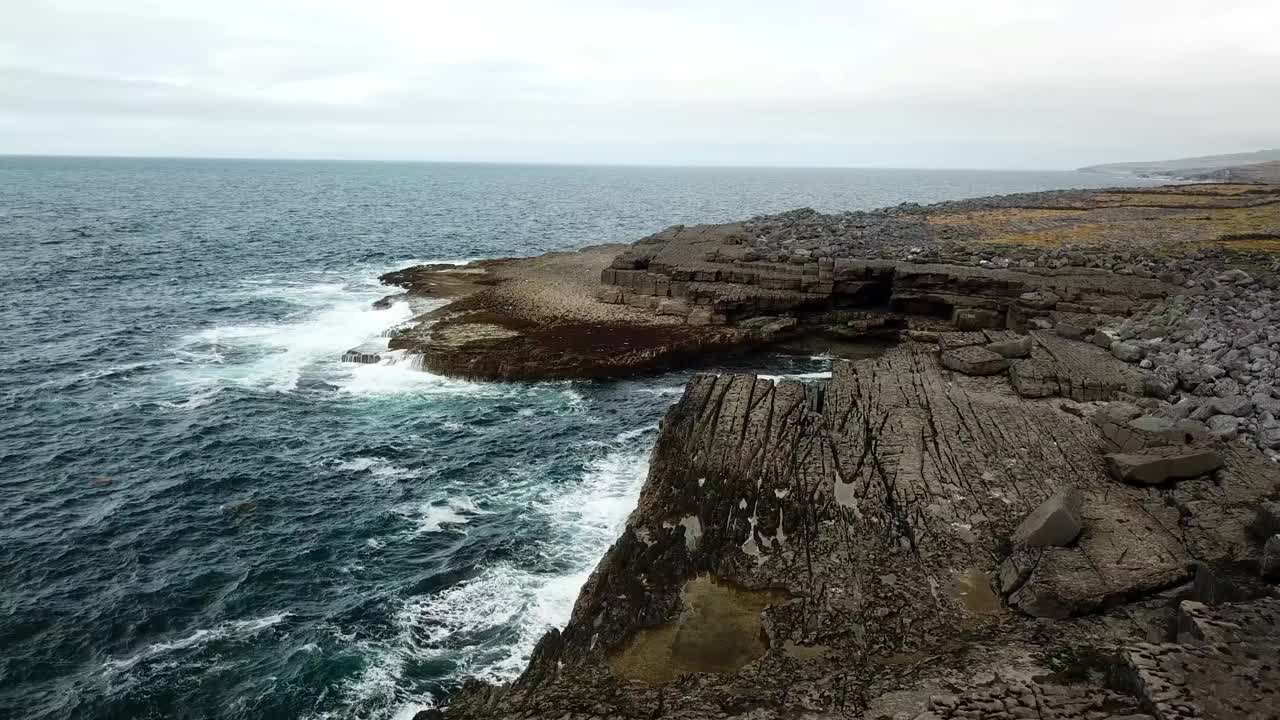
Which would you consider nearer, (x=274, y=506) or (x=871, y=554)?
(x=871, y=554)

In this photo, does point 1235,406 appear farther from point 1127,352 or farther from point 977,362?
point 977,362

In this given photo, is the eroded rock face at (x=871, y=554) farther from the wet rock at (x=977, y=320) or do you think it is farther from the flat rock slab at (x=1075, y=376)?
the wet rock at (x=977, y=320)

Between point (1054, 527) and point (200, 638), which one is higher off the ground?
point (1054, 527)

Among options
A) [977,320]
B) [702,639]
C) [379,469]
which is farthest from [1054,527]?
[977,320]

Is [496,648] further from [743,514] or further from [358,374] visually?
[358,374]

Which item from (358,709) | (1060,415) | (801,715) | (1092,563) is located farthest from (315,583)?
(1060,415)

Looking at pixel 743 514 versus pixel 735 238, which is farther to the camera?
pixel 735 238
